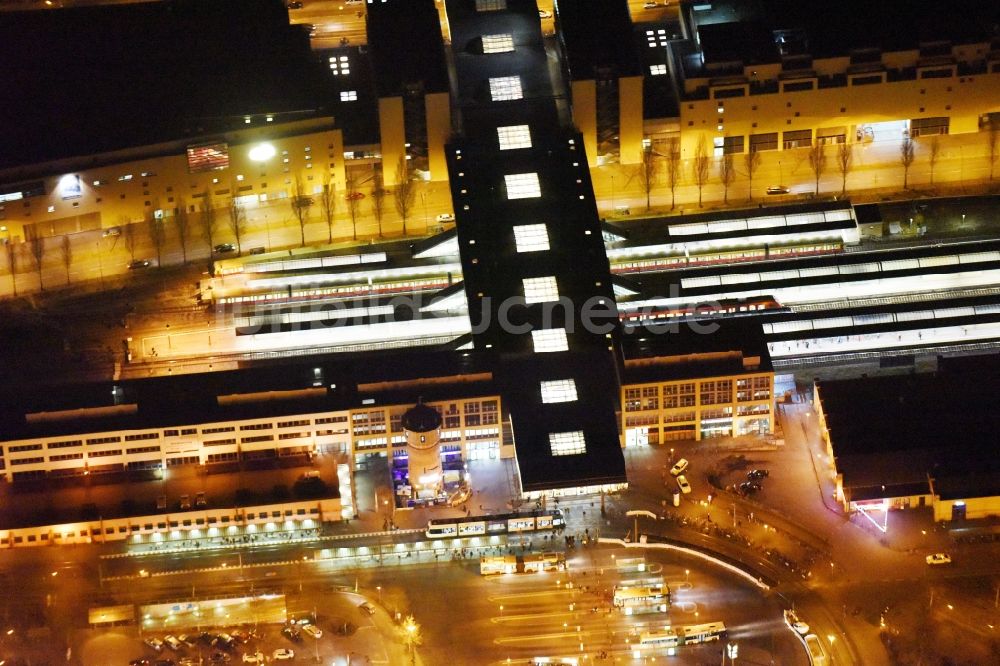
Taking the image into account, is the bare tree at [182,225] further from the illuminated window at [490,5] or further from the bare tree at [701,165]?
the bare tree at [701,165]

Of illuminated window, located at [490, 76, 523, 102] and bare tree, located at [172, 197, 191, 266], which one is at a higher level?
illuminated window, located at [490, 76, 523, 102]

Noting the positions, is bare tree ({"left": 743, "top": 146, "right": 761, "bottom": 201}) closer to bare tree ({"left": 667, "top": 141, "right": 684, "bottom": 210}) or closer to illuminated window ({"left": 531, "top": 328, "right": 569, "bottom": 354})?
bare tree ({"left": 667, "top": 141, "right": 684, "bottom": 210})

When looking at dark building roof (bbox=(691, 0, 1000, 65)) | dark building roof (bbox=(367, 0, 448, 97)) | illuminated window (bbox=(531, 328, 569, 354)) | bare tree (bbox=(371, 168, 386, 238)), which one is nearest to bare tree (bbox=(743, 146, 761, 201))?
dark building roof (bbox=(691, 0, 1000, 65))

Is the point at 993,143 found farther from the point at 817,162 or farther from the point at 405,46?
the point at 405,46

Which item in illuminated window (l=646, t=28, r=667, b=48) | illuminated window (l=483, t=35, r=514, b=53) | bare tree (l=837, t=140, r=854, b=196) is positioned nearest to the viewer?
bare tree (l=837, t=140, r=854, b=196)

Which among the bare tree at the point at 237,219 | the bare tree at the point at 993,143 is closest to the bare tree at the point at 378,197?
the bare tree at the point at 237,219

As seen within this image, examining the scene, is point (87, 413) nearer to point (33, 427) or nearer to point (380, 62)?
point (33, 427)
